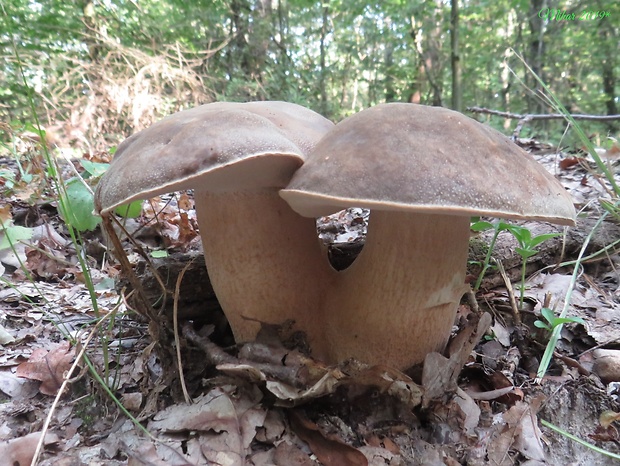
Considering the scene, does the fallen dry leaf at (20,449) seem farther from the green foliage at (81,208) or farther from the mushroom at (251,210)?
the green foliage at (81,208)

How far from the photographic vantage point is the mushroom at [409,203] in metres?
1.24

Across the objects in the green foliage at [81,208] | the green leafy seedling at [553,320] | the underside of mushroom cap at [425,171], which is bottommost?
the green leafy seedling at [553,320]

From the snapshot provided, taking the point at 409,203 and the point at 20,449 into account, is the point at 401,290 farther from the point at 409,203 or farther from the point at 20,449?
the point at 20,449

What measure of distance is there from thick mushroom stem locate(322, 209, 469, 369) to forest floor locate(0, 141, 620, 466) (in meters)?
0.14

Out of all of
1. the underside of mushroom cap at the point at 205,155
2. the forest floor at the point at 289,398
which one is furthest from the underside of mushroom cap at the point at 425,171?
the forest floor at the point at 289,398

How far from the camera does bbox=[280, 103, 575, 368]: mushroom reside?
4.05 ft

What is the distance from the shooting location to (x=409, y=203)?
119 cm

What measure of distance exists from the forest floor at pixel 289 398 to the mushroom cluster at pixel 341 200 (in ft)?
0.62

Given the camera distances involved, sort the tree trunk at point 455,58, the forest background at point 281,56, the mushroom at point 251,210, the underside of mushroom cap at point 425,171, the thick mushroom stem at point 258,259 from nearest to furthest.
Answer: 1. the underside of mushroom cap at point 425,171
2. the mushroom at point 251,210
3. the thick mushroom stem at point 258,259
4. the forest background at point 281,56
5. the tree trunk at point 455,58

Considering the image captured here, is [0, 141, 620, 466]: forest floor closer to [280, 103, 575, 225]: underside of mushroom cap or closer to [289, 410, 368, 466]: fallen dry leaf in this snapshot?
[289, 410, 368, 466]: fallen dry leaf

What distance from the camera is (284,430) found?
170 centimetres

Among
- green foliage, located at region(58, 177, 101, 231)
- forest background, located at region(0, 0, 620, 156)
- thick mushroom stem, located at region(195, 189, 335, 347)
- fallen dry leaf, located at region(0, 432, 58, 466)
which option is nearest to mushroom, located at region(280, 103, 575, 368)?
thick mushroom stem, located at region(195, 189, 335, 347)

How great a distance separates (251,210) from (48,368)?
126cm

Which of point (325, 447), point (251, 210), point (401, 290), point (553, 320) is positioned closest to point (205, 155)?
point (251, 210)
